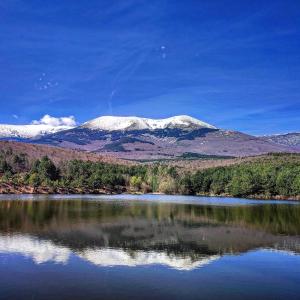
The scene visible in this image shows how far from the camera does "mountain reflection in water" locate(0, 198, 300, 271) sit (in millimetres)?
47625

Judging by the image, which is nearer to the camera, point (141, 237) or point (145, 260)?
point (145, 260)

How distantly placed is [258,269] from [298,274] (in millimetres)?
3586

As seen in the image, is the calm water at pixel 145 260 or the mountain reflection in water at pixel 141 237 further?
the mountain reflection in water at pixel 141 237

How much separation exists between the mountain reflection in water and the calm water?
4.0 inches

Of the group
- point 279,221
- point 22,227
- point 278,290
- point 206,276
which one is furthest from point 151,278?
point 279,221

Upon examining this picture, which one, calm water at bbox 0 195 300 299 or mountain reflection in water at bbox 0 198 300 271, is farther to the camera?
mountain reflection in water at bbox 0 198 300 271

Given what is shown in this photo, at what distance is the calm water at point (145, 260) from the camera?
34.5 m

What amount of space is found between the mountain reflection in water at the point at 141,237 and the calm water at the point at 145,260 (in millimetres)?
103

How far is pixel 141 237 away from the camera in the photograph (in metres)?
62.9

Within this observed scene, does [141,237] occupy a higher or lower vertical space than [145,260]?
higher

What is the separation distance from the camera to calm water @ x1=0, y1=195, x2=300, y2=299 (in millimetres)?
34469

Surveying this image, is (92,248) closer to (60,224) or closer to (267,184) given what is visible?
(60,224)

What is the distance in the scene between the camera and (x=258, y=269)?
1708 inches

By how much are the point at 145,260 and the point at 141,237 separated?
16.7 meters
